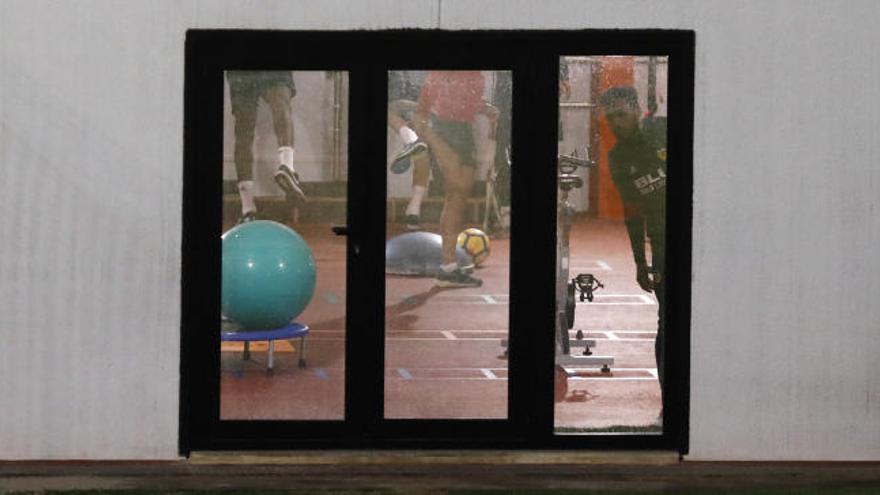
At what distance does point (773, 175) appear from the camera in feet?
26.7

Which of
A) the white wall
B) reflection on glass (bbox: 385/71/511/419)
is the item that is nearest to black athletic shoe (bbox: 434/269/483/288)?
reflection on glass (bbox: 385/71/511/419)

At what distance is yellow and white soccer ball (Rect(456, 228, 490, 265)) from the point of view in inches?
320

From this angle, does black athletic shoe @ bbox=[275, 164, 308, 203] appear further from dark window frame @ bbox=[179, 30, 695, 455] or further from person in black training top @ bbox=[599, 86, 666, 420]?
person in black training top @ bbox=[599, 86, 666, 420]

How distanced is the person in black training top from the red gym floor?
66 mm

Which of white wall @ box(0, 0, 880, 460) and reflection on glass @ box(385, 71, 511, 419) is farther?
reflection on glass @ box(385, 71, 511, 419)

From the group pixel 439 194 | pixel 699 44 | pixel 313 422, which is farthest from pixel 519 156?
pixel 313 422

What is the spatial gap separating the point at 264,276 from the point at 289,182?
411 mm

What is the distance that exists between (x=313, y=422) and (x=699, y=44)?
2.26 metres

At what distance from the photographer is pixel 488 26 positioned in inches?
317

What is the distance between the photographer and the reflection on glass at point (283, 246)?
26.6 ft

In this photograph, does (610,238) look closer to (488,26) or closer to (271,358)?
(488,26)

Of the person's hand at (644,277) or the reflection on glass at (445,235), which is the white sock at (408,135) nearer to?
the reflection on glass at (445,235)

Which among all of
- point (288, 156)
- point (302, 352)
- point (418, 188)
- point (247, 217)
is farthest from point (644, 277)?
point (247, 217)

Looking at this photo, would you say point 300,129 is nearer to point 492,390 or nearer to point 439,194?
point 439,194
